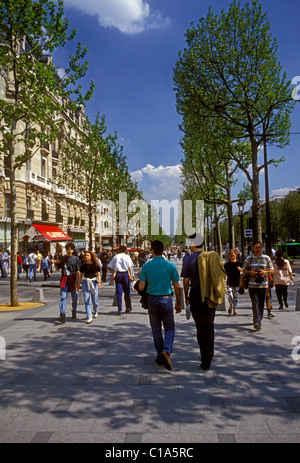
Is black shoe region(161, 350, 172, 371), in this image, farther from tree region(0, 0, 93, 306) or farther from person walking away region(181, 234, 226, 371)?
tree region(0, 0, 93, 306)

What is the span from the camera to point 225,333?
7434 millimetres

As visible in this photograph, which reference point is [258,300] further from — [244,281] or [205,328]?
[205,328]

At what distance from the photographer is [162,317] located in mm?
5375

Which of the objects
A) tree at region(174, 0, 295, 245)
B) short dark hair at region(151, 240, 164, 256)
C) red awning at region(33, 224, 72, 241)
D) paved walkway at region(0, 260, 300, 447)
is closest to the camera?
paved walkway at region(0, 260, 300, 447)

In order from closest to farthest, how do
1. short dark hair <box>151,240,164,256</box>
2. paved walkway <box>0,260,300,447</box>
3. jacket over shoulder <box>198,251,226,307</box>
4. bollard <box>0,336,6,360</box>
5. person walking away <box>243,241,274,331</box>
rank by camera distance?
paved walkway <box>0,260,300,447</box> < jacket over shoulder <box>198,251,226,307</box> < short dark hair <box>151,240,164,256</box> < bollard <box>0,336,6,360</box> < person walking away <box>243,241,274,331</box>

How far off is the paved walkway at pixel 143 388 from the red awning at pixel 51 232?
2317cm

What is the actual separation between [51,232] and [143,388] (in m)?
29.0

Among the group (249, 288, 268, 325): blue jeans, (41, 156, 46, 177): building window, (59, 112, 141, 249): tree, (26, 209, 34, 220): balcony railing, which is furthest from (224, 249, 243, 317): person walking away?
(41, 156, 46, 177): building window

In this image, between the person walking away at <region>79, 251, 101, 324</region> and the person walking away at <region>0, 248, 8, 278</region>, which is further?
the person walking away at <region>0, 248, 8, 278</region>

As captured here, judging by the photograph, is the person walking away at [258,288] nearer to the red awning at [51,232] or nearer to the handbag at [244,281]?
the handbag at [244,281]

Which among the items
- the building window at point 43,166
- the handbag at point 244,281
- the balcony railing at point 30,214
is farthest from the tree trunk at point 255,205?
the building window at point 43,166

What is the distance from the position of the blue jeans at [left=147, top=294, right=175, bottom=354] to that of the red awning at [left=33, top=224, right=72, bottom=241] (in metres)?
25.7

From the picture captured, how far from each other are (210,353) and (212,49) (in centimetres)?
1692

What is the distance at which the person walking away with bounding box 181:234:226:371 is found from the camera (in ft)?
16.8
